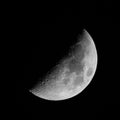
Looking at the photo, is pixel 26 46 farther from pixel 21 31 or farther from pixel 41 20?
pixel 41 20

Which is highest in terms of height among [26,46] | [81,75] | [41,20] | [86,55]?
[41,20]

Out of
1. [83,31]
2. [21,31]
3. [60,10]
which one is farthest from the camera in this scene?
[83,31]

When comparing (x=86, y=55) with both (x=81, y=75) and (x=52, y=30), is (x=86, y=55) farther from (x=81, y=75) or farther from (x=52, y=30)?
(x=52, y=30)

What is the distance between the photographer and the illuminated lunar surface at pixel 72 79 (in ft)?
17.9

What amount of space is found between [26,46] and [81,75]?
60.5 inches

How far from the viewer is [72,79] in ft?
18.2

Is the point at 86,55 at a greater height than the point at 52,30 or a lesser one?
lesser

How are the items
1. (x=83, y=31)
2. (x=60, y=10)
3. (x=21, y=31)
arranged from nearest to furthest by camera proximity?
(x=21, y=31) < (x=60, y=10) < (x=83, y=31)

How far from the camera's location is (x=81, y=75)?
5.60m

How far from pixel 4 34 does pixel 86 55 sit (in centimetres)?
201

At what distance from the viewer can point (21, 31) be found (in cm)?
500

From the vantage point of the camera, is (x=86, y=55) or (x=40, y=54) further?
(x=86, y=55)

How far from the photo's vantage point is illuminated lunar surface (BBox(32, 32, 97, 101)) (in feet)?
17.9

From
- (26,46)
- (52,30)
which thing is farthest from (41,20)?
(26,46)
